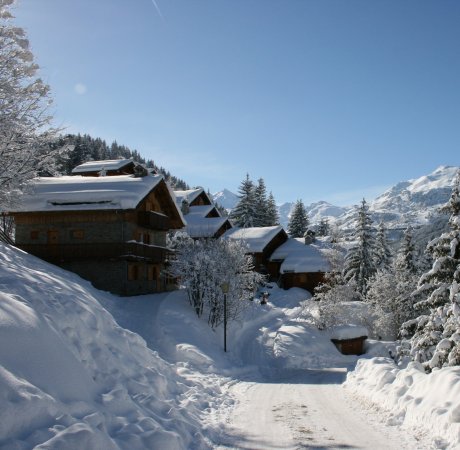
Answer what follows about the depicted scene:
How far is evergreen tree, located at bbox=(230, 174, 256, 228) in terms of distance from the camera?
68.1 m

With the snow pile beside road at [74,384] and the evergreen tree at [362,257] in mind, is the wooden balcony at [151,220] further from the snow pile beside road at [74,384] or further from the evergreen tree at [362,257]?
the evergreen tree at [362,257]

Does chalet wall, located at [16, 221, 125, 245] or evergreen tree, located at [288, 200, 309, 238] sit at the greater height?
evergreen tree, located at [288, 200, 309, 238]

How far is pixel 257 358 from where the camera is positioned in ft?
85.3

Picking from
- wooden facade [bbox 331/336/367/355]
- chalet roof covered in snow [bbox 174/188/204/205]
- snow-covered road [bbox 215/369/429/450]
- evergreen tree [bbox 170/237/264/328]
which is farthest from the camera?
chalet roof covered in snow [bbox 174/188/204/205]

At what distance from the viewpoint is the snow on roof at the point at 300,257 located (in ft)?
173

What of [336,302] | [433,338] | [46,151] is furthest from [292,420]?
[336,302]

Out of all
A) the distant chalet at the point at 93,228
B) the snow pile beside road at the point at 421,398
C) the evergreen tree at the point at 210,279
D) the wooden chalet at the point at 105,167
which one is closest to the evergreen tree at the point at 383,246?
the evergreen tree at the point at 210,279

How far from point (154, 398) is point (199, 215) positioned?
1864 inches

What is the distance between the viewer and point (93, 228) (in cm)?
3222

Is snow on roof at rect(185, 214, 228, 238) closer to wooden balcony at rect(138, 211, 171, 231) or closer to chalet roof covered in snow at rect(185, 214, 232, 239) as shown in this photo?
chalet roof covered in snow at rect(185, 214, 232, 239)

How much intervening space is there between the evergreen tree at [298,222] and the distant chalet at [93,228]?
40.7 metres

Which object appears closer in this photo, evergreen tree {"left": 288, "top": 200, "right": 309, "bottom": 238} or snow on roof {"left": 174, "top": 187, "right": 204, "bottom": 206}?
snow on roof {"left": 174, "top": 187, "right": 204, "bottom": 206}

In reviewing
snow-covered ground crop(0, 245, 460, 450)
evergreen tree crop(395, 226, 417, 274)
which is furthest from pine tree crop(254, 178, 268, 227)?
snow-covered ground crop(0, 245, 460, 450)

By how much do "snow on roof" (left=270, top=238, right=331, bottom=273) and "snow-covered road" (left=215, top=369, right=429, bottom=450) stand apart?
35921 mm
